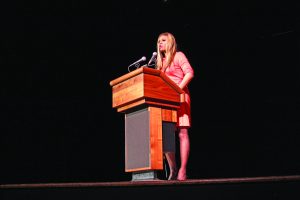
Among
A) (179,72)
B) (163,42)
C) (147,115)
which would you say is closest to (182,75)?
(179,72)

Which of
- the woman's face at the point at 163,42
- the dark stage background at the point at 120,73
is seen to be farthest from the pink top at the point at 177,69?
the dark stage background at the point at 120,73

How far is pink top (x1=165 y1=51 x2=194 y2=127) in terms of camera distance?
2.86 m

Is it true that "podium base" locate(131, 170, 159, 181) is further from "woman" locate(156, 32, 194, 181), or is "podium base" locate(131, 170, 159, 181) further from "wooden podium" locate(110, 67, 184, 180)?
"woman" locate(156, 32, 194, 181)

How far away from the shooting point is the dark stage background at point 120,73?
3670 mm

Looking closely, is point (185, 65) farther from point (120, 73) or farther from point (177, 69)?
point (120, 73)

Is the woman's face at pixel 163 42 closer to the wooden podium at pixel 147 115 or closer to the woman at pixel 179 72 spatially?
the woman at pixel 179 72

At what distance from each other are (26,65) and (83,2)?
2.61 feet

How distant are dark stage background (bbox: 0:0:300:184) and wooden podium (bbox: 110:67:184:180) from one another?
129 centimetres

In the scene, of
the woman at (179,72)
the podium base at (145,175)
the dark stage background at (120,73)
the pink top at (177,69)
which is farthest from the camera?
the dark stage background at (120,73)

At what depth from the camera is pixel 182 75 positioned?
2.98 metres

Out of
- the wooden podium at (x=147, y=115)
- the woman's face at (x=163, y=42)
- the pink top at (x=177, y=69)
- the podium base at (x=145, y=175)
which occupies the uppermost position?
the woman's face at (x=163, y=42)

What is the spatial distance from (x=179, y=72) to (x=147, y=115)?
57cm

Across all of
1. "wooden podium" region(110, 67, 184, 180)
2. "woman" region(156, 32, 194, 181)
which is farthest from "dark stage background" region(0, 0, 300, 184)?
"wooden podium" region(110, 67, 184, 180)

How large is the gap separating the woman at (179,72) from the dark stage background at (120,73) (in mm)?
1045
